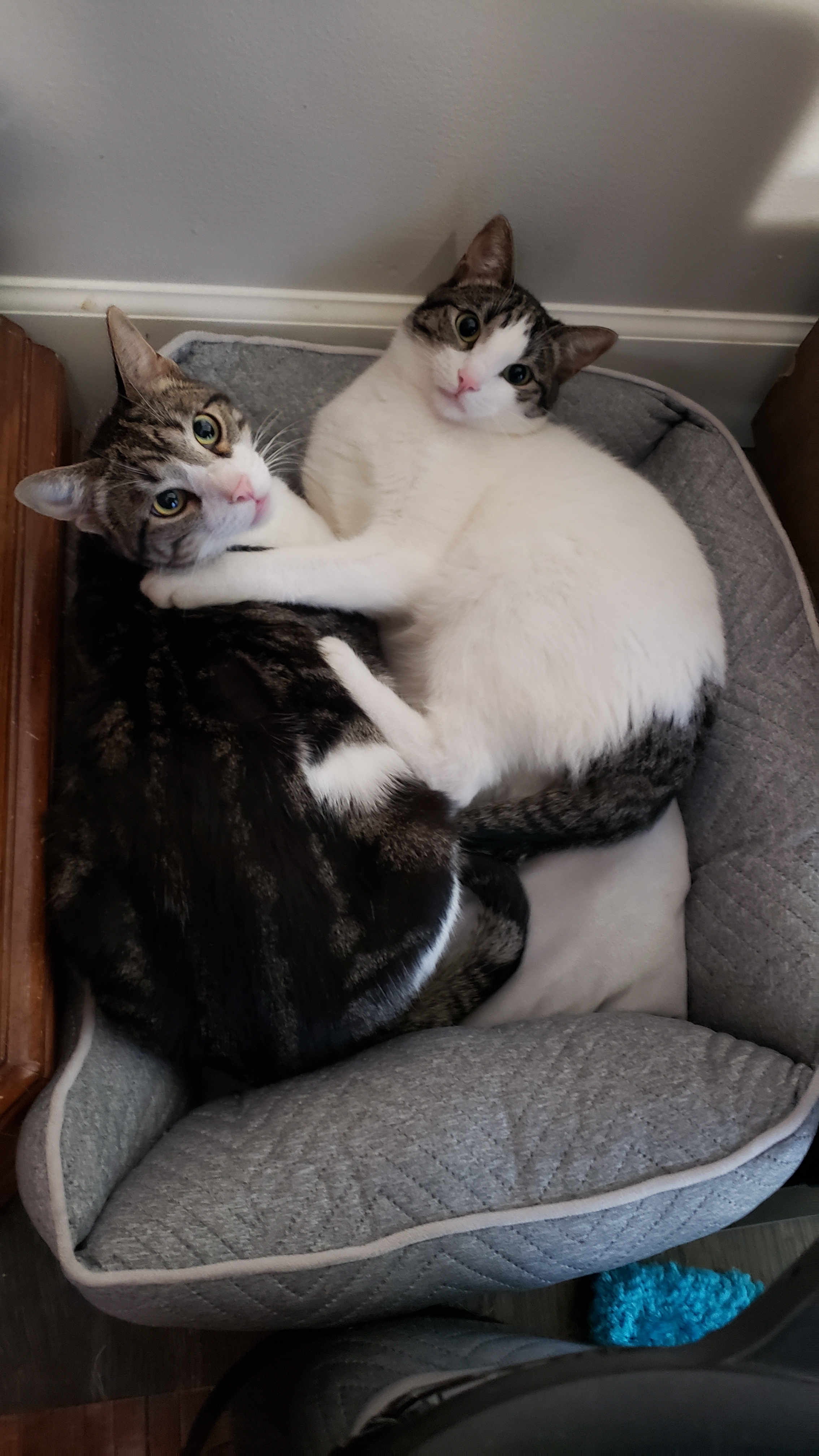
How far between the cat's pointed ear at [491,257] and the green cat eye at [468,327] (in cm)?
8

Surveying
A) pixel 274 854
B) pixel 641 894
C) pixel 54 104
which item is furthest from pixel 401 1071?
pixel 54 104

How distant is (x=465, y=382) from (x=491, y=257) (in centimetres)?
22

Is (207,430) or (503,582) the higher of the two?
(207,430)

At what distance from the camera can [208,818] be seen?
0.97 meters

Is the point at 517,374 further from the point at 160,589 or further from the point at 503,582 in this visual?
the point at 160,589

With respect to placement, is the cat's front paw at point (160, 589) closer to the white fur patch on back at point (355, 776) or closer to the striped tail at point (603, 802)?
the white fur patch on back at point (355, 776)

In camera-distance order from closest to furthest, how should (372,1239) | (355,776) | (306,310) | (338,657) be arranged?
1. (372,1239)
2. (355,776)
3. (338,657)
4. (306,310)

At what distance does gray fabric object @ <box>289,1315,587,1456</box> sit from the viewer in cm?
91

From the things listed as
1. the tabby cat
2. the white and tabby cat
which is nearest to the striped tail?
the white and tabby cat

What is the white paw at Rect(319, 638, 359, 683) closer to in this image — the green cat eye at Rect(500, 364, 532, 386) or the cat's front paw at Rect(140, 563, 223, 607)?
the cat's front paw at Rect(140, 563, 223, 607)

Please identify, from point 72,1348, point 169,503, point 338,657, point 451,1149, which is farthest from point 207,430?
point 72,1348

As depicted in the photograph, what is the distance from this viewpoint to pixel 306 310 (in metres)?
1.52

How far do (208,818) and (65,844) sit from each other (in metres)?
0.22

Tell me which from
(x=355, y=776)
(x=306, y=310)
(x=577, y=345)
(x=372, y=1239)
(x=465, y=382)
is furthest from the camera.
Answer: (x=306, y=310)
